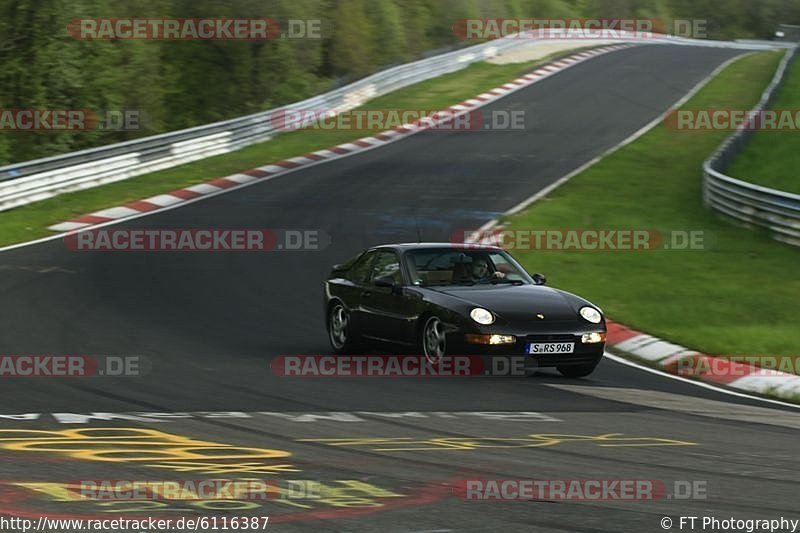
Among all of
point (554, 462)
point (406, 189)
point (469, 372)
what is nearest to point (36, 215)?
point (406, 189)

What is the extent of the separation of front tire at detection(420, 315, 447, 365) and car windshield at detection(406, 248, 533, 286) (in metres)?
0.62

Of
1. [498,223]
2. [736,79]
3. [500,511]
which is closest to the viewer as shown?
[500,511]

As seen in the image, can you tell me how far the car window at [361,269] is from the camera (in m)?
14.2

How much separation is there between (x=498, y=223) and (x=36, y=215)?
322 inches

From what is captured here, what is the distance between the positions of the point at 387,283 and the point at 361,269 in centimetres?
110

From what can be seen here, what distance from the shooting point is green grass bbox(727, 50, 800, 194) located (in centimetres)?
2709

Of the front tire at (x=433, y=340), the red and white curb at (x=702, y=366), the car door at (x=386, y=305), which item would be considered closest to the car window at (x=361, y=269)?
the car door at (x=386, y=305)

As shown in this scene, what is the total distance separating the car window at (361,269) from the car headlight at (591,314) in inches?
101

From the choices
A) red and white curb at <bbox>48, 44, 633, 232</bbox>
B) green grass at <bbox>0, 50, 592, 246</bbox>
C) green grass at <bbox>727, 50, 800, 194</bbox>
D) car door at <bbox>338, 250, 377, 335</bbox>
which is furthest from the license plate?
green grass at <bbox>727, 50, 800, 194</bbox>

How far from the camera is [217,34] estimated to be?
41312 millimetres

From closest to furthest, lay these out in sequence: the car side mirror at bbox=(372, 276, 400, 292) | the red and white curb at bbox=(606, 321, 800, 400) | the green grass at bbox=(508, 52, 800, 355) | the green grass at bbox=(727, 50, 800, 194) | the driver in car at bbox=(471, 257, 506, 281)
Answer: the red and white curb at bbox=(606, 321, 800, 400)
the car side mirror at bbox=(372, 276, 400, 292)
the driver in car at bbox=(471, 257, 506, 281)
the green grass at bbox=(508, 52, 800, 355)
the green grass at bbox=(727, 50, 800, 194)

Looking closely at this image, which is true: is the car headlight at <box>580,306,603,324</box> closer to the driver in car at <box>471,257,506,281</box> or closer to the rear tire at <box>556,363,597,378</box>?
the rear tire at <box>556,363,597,378</box>

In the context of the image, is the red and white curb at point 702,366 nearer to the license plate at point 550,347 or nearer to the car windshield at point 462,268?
the license plate at point 550,347

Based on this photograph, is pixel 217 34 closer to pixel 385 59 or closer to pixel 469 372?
pixel 385 59
